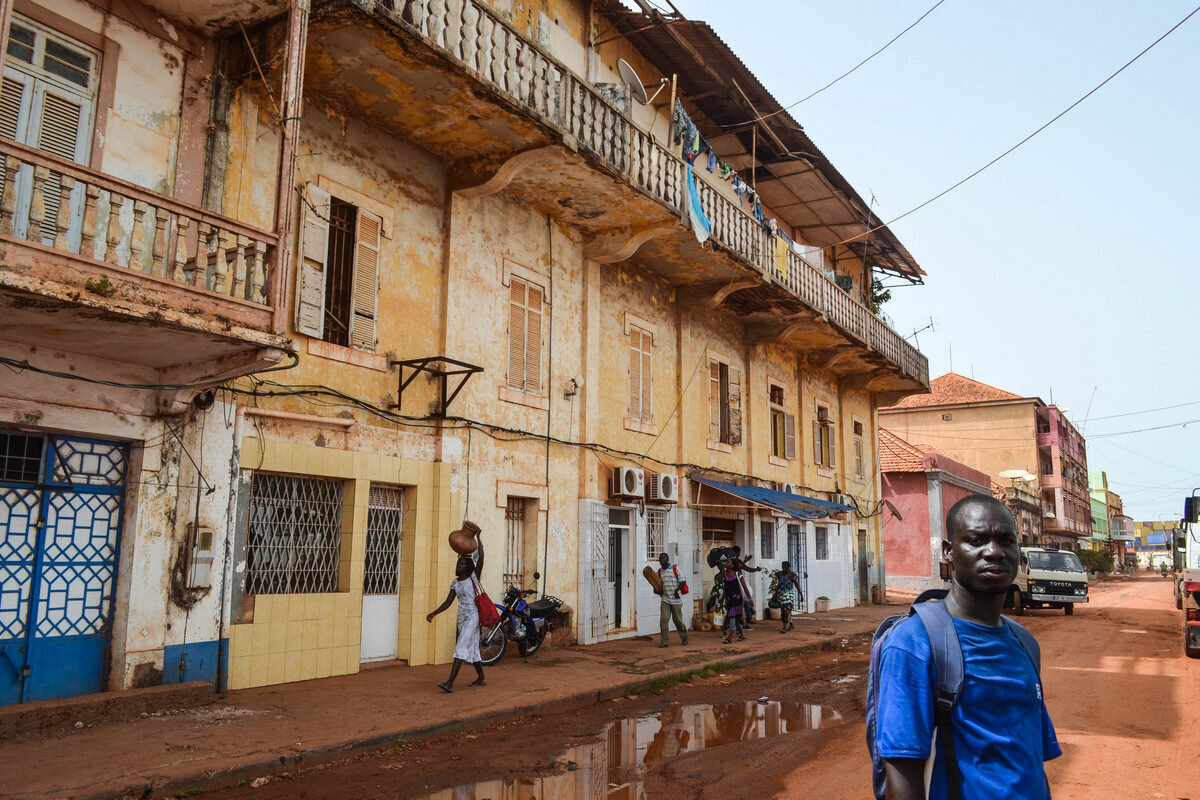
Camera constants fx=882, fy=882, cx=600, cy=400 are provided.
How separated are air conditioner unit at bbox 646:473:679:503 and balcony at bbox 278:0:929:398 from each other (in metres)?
3.95

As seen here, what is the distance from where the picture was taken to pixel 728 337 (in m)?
20.4

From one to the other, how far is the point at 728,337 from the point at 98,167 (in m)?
14.3

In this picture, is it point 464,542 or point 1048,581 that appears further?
point 1048,581

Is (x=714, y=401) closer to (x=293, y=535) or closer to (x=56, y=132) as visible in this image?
(x=293, y=535)

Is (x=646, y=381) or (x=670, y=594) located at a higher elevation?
(x=646, y=381)

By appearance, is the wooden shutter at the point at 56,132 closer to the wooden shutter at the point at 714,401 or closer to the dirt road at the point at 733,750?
the dirt road at the point at 733,750

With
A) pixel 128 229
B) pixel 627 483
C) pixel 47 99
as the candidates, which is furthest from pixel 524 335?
pixel 47 99

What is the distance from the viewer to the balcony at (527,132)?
32.3 ft

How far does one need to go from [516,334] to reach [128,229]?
6282 mm

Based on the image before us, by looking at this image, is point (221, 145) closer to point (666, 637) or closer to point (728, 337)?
point (666, 637)

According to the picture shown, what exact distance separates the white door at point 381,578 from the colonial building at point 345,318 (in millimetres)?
45

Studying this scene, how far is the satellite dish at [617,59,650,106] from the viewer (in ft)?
52.0

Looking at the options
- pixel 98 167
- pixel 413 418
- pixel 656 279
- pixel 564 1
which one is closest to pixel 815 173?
pixel 656 279

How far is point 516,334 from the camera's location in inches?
546
